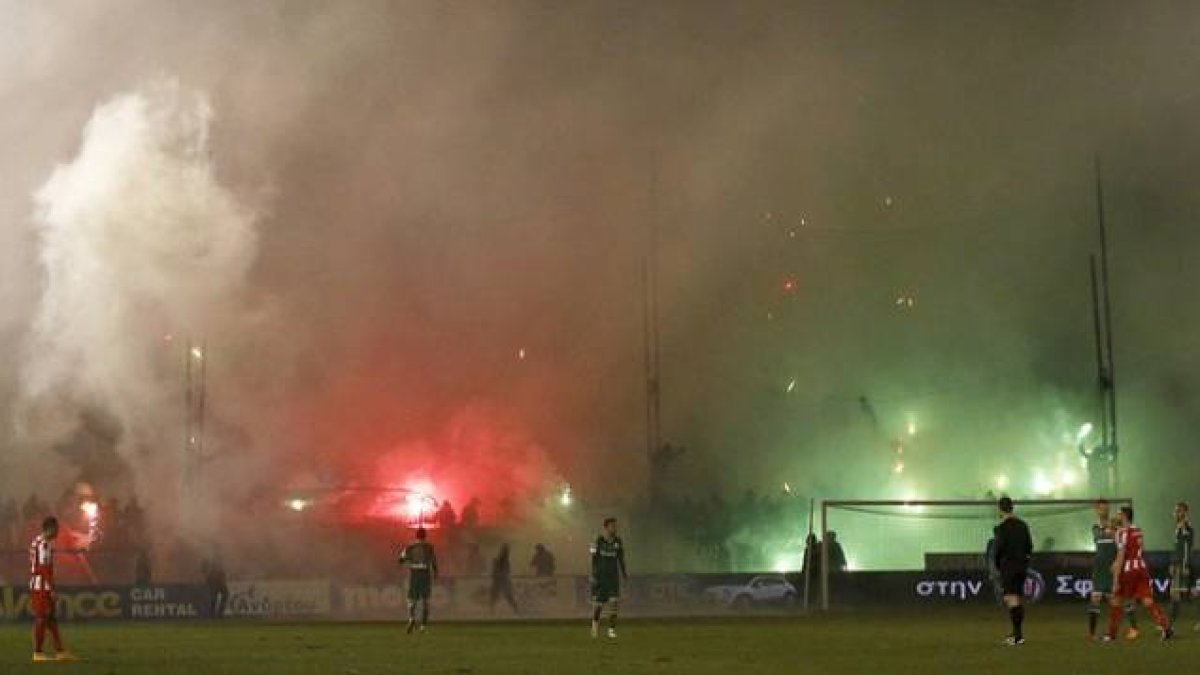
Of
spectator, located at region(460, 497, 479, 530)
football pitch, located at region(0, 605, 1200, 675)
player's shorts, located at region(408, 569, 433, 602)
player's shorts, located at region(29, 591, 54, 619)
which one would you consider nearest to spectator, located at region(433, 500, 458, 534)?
spectator, located at region(460, 497, 479, 530)

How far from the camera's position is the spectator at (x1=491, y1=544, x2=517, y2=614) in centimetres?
4131

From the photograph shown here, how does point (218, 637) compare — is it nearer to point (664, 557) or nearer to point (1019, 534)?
point (1019, 534)

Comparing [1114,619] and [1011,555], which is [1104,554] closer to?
[1114,619]

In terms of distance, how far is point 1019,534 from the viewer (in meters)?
23.2

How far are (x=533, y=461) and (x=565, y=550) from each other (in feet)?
17.9

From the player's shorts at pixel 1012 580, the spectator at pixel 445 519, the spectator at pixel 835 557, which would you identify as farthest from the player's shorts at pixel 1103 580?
the spectator at pixel 445 519

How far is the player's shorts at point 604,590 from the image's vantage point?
28.2m

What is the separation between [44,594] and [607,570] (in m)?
10.3

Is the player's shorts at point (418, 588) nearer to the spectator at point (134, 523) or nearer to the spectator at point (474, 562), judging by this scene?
the spectator at point (474, 562)

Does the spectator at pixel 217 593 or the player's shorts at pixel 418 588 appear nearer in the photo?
the player's shorts at pixel 418 588

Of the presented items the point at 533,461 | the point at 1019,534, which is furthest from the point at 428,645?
the point at 533,461

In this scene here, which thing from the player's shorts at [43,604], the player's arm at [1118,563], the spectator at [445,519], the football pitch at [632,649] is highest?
the spectator at [445,519]

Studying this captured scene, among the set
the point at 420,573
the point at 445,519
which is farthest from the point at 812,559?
the point at 445,519

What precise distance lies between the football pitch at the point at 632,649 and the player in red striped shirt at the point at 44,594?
17.5 inches
